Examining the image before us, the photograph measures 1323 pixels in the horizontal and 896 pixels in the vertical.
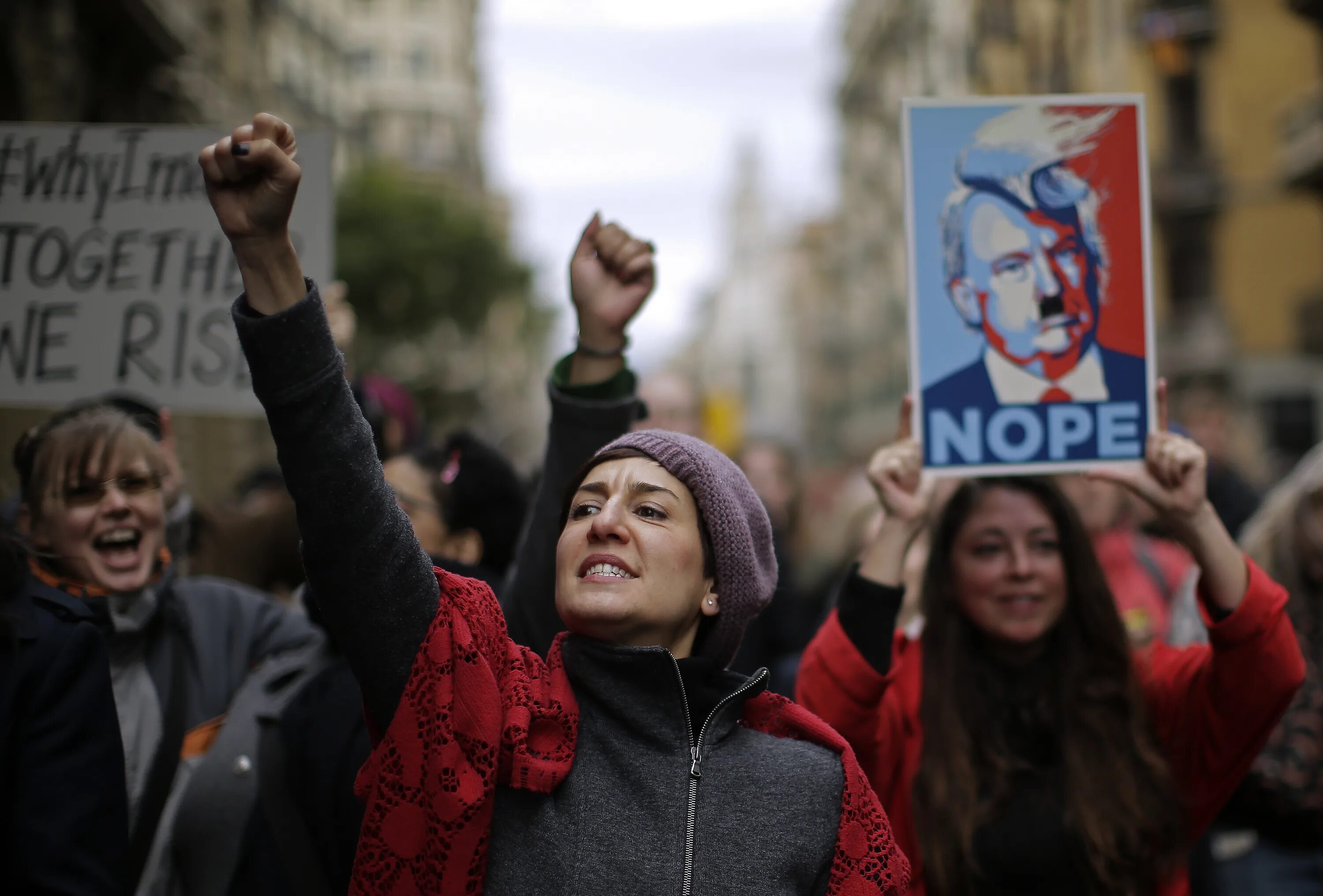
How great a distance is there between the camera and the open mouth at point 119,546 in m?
2.93

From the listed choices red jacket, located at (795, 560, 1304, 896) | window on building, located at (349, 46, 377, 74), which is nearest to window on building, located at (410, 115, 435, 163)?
window on building, located at (349, 46, 377, 74)

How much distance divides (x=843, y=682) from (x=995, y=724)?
0.53 meters

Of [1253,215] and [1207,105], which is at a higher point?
[1207,105]

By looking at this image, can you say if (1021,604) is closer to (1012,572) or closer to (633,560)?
(1012,572)

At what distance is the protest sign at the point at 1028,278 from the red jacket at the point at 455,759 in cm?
145

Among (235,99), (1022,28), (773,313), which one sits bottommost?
(773,313)

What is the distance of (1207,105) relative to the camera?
27.5 meters

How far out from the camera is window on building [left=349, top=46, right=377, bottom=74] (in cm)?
5722

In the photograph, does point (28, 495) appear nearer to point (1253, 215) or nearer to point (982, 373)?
point (982, 373)

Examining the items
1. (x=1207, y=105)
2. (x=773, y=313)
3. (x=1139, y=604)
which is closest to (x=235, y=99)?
(x=1139, y=604)

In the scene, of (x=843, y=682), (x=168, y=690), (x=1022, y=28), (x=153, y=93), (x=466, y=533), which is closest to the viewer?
(x=843, y=682)

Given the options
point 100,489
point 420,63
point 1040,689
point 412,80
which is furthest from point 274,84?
point 420,63

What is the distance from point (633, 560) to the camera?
87.4 inches

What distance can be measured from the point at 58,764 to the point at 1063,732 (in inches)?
86.4
